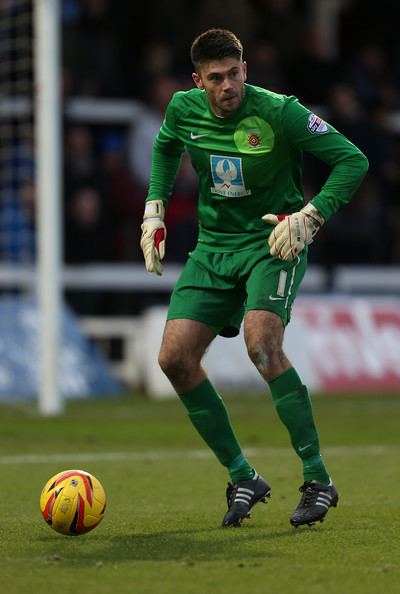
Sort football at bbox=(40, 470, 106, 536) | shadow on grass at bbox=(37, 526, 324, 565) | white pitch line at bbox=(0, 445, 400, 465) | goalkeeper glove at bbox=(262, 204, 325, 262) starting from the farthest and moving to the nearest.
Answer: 1. white pitch line at bbox=(0, 445, 400, 465)
2. goalkeeper glove at bbox=(262, 204, 325, 262)
3. football at bbox=(40, 470, 106, 536)
4. shadow on grass at bbox=(37, 526, 324, 565)

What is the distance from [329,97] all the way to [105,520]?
39.5 feet

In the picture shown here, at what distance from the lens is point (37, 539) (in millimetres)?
6648

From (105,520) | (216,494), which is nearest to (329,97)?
(216,494)

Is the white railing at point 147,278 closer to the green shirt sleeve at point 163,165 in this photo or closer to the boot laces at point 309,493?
the green shirt sleeve at point 163,165

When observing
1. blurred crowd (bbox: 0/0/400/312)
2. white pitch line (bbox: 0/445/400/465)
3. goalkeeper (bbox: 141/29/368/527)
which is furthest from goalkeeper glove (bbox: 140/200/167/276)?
blurred crowd (bbox: 0/0/400/312)

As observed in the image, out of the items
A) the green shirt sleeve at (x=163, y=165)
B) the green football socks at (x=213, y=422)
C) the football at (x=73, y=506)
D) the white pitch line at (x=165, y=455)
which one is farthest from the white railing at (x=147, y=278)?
the football at (x=73, y=506)

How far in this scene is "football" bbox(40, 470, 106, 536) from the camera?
6.69 meters

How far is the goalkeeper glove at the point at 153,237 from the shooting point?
7.42 metres

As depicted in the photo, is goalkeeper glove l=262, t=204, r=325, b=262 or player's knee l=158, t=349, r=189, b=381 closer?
goalkeeper glove l=262, t=204, r=325, b=262

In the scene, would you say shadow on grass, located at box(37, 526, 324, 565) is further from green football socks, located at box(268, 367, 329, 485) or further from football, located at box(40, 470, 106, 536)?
green football socks, located at box(268, 367, 329, 485)

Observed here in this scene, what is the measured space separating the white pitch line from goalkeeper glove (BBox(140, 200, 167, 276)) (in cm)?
315

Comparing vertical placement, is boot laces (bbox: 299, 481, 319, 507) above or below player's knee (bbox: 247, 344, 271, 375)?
below

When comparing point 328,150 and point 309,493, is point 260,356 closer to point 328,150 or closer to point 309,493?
point 309,493

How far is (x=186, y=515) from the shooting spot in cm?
750
